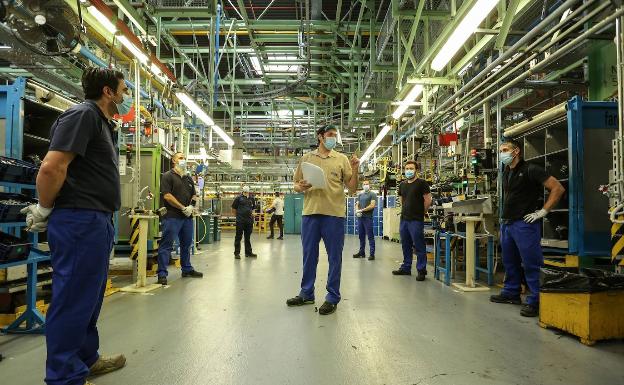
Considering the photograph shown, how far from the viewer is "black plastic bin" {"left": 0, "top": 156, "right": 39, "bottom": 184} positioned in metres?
2.41

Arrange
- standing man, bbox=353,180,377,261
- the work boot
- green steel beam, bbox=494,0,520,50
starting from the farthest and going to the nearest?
standing man, bbox=353,180,377,261, green steel beam, bbox=494,0,520,50, the work boot

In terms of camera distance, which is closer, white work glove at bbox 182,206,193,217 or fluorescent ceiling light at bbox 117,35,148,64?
fluorescent ceiling light at bbox 117,35,148,64

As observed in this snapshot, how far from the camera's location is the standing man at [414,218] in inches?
202

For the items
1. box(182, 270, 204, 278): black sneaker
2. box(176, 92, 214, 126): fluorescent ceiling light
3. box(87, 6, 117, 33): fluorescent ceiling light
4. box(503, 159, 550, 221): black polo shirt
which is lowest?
box(182, 270, 204, 278): black sneaker

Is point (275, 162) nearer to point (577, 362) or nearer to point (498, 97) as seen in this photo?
point (498, 97)

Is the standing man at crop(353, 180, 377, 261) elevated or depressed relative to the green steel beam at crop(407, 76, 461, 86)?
depressed

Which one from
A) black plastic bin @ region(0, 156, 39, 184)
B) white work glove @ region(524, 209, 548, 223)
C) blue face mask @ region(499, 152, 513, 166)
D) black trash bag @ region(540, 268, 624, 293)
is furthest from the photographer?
blue face mask @ region(499, 152, 513, 166)

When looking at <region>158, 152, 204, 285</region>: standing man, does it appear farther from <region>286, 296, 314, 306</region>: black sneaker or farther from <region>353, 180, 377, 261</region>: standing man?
<region>353, 180, 377, 261</region>: standing man

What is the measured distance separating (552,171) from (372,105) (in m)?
5.94

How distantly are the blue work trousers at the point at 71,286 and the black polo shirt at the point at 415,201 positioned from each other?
424 cm

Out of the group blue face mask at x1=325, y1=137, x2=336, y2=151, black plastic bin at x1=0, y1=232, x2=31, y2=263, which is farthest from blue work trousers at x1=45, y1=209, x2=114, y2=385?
blue face mask at x1=325, y1=137, x2=336, y2=151

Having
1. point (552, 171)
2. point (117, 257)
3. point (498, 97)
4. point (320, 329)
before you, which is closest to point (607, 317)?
point (320, 329)

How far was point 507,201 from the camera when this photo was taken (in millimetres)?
3689

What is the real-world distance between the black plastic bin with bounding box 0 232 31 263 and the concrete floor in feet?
2.00
